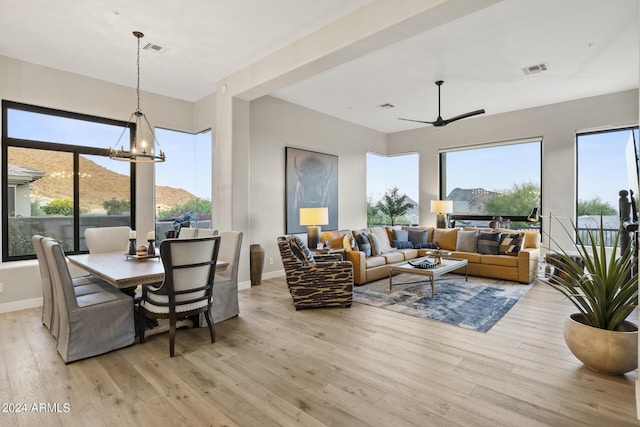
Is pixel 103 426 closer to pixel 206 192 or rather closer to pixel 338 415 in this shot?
pixel 338 415

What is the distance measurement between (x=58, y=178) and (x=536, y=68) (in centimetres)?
684

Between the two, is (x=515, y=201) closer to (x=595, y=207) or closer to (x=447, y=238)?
(x=595, y=207)

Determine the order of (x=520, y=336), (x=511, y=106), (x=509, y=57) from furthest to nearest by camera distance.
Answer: (x=511, y=106)
(x=509, y=57)
(x=520, y=336)

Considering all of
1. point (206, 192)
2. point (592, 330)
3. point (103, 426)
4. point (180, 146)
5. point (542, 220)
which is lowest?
point (103, 426)

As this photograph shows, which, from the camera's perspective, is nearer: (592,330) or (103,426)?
(103,426)

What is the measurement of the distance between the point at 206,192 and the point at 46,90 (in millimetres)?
2547

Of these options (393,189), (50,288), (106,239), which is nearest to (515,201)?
(393,189)

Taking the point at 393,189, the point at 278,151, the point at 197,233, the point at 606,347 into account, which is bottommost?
the point at 606,347

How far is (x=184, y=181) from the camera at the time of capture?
595 cm

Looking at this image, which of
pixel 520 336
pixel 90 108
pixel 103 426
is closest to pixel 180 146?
pixel 90 108

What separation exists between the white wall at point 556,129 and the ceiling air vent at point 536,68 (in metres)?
1.98

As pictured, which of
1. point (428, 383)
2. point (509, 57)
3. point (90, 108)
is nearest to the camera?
point (428, 383)

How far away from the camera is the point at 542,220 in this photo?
20.8 ft

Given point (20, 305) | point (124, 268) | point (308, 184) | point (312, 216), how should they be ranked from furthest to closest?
point (308, 184) < point (312, 216) < point (20, 305) < point (124, 268)
